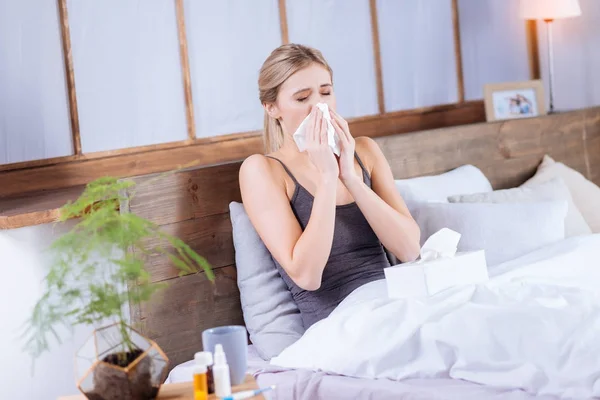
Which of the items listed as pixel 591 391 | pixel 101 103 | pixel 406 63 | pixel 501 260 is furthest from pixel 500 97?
pixel 591 391

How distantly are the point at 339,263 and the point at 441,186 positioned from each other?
0.80 m

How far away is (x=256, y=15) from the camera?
3.55 metres

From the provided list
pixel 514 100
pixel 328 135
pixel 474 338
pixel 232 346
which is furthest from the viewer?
pixel 514 100

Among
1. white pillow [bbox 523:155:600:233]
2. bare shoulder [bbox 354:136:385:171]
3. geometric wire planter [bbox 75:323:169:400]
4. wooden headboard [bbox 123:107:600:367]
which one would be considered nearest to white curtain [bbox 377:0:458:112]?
white pillow [bbox 523:155:600:233]

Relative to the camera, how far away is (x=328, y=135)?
2.40m

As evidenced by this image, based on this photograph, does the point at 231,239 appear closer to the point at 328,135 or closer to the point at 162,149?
the point at 328,135

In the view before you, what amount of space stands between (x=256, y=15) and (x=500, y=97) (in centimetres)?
131

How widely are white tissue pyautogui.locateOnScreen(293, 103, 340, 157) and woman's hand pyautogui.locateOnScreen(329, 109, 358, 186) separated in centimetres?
1

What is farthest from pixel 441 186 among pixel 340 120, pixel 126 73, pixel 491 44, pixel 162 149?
pixel 491 44

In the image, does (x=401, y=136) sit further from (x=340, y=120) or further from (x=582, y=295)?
(x=582, y=295)

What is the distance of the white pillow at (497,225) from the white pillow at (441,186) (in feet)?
0.26

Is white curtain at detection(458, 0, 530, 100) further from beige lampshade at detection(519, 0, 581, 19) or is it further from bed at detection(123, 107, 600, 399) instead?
bed at detection(123, 107, 600, 399)

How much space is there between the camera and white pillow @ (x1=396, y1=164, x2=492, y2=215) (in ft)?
9.92

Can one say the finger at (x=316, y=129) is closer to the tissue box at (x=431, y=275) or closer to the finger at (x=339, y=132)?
the finger at (x=339, y=132)
